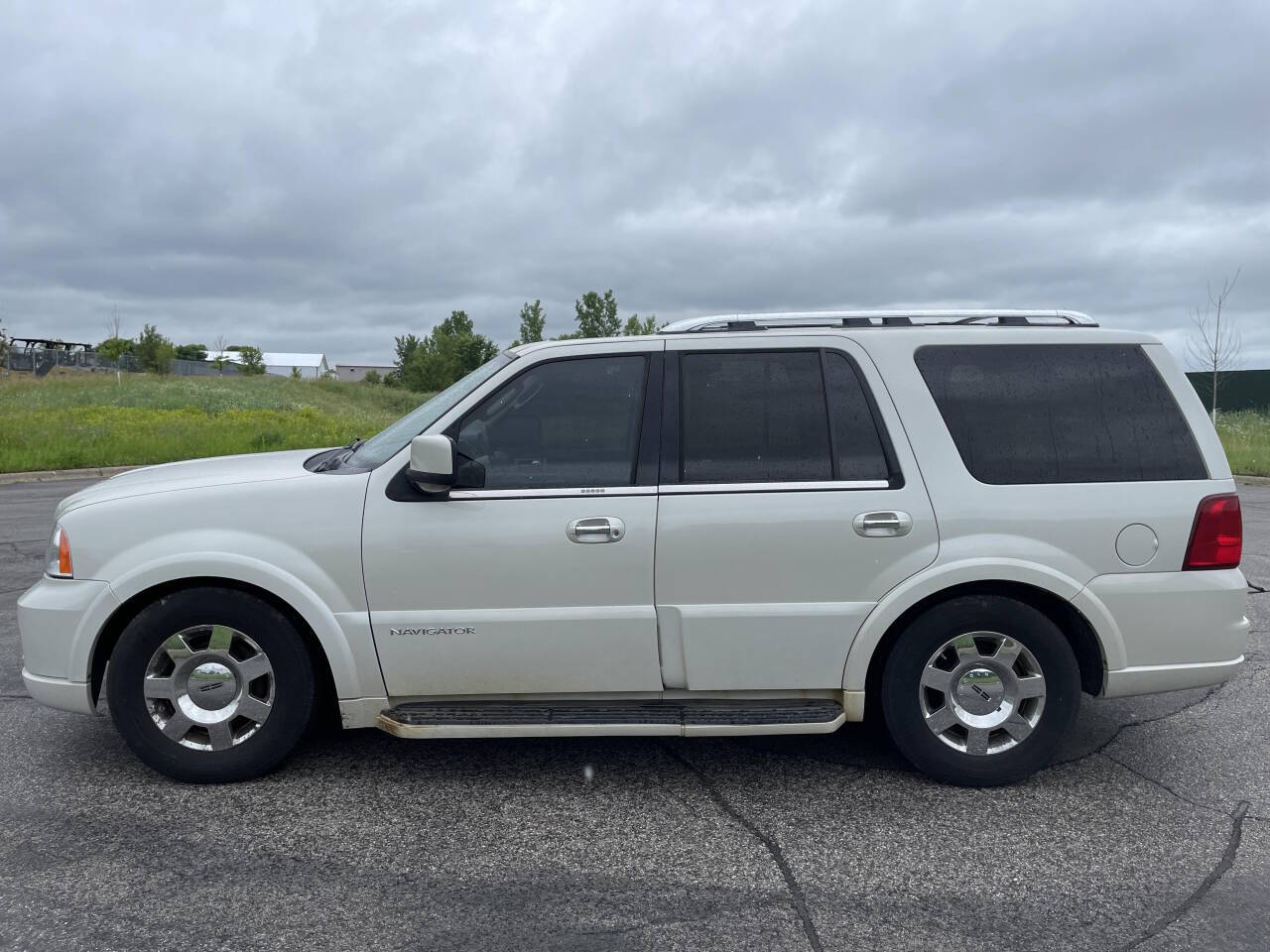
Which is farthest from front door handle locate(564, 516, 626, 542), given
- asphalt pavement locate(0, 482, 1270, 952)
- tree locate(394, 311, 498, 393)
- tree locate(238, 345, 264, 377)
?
tree locate(238, 345, 264, 377)

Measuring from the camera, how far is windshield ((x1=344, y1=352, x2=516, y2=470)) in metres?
4.08

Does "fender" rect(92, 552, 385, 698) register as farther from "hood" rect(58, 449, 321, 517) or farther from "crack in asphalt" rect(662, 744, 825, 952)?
"crack in asphalt" rect(662, 744, 825, 952)

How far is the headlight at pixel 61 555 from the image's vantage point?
12.8 ft

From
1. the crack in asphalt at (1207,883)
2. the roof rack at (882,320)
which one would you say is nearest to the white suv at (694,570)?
the roof rack at (882,320)

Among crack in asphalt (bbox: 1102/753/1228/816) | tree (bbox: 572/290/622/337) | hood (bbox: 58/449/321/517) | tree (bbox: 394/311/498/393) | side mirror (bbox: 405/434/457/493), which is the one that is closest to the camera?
side mirror (bbox: 405/434/457/493)

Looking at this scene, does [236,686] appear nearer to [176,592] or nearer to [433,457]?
[176,592]

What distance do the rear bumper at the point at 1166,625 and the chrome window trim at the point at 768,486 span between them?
954mm

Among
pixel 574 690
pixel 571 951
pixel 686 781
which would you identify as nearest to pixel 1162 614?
pixel 686 781

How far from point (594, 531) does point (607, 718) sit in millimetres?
729

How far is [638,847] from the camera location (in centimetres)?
343

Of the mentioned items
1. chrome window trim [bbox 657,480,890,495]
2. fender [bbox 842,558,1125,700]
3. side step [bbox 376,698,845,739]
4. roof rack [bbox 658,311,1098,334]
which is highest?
roof rack [bbox 658,311,1098,334]

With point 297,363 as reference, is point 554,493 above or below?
below

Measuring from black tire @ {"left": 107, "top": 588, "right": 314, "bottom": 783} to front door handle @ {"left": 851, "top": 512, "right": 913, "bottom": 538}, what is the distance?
221 cm

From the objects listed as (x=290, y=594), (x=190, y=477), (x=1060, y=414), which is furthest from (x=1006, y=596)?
(x=190, y=477)
